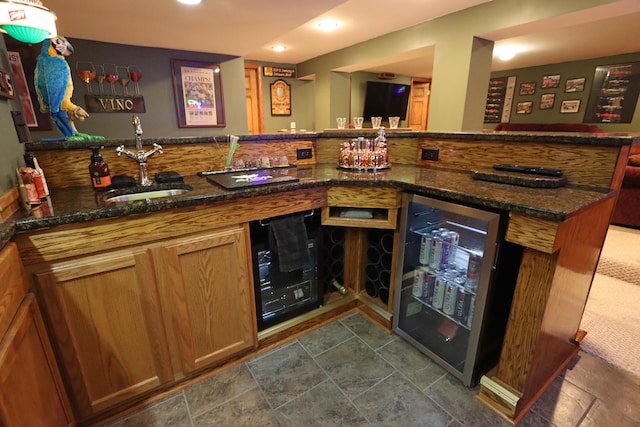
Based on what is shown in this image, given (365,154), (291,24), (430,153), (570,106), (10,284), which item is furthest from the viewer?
(570,106)

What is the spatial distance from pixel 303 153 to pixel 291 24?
1.56 metres

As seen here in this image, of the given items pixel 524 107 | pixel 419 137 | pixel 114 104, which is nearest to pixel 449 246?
pixel 419 137

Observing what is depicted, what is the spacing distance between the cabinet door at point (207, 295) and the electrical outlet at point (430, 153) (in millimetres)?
1281

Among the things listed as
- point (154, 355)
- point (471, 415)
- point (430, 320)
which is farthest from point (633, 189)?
point (154, 355)

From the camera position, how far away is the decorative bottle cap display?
1.83 meters

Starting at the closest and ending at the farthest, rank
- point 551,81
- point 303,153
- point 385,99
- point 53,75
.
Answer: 1. point 53,75
2. point 303,153
3. point 551,81
4. point 385,99

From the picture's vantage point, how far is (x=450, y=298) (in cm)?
154

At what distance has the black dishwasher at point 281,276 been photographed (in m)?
1.51

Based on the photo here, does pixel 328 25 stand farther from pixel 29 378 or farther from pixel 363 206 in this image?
pixel 29 378

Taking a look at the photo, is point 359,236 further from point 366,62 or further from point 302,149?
point 366,62

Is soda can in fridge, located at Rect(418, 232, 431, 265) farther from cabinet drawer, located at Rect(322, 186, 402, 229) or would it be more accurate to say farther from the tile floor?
the tile floor

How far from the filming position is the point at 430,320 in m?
1.71

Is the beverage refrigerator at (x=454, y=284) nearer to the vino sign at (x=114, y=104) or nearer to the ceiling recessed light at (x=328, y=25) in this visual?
the ceiling recessed light at (x=328, y=25)

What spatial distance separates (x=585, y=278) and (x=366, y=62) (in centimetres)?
408
